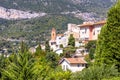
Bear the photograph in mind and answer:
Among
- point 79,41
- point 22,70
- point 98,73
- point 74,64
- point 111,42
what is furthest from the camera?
point 79,41

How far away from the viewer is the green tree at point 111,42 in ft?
108

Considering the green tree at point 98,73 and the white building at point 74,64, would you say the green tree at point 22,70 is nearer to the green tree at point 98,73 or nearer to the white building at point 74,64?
the green tree at point 98,73

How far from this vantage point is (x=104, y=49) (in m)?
33.8

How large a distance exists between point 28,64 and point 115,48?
11.6 meters

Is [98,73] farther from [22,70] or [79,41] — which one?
[79,41]

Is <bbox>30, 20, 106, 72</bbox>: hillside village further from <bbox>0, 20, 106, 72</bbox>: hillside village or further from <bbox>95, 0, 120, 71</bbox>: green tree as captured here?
<bbox>95, 0, 120, 71</bbox>: green tree

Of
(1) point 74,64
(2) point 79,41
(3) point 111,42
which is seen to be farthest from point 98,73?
(2) point 79,41

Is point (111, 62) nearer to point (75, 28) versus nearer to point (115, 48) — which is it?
point (115, 48)

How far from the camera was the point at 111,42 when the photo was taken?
110ft

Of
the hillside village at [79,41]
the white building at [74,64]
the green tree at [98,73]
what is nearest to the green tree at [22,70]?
the green tree at [98,73]

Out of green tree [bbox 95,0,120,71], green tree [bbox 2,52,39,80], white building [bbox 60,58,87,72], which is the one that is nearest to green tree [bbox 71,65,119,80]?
green tree [bbox 95,0,120,71]

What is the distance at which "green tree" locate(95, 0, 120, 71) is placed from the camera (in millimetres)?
32875

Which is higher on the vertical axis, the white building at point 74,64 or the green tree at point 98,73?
the green tree at point 98,73

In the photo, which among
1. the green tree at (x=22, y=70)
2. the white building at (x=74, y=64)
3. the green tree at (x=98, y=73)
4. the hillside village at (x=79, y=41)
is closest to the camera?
the green tree at (x=22, y=70)
